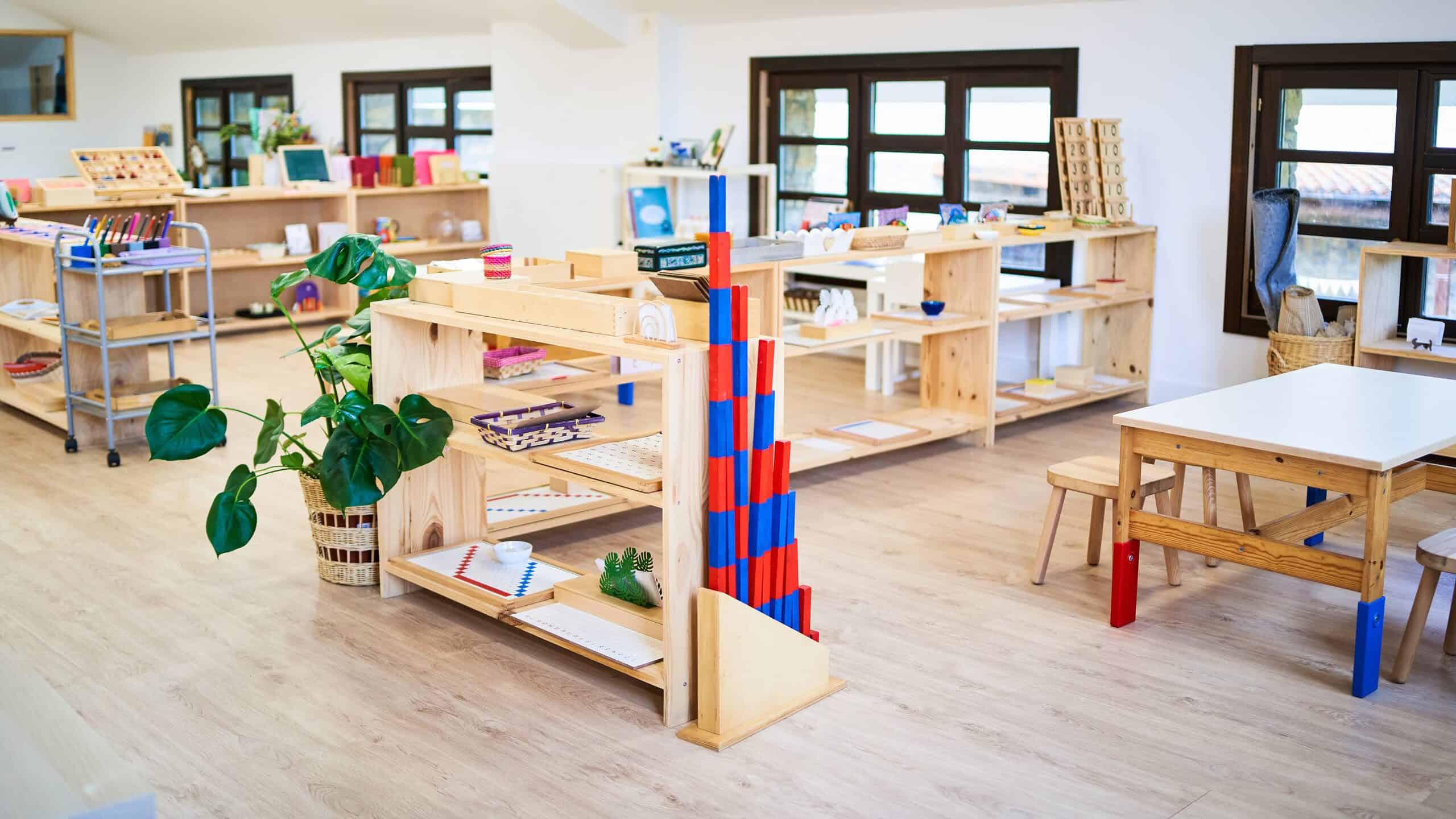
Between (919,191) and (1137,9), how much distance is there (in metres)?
1.78

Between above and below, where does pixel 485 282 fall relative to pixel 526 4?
below

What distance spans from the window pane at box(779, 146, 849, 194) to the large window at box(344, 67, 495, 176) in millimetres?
2683

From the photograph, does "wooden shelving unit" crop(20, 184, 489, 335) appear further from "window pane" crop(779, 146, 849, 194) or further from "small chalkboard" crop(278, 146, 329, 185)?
"window pane" crop(779, 146, 849, 194)

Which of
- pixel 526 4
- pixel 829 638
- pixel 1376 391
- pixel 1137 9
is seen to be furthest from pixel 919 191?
pixel 829 638

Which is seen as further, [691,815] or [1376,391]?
[1376,391]

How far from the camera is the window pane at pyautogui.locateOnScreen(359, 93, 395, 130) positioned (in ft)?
38.2

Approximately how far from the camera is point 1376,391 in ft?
14.3

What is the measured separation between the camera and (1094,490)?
433 cm

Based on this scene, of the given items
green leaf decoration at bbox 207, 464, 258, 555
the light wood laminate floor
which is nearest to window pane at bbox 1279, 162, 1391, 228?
the light wood laminate floor

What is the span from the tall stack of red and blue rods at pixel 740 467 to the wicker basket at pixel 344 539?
1.51 metres

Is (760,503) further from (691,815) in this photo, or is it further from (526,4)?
(526,4)

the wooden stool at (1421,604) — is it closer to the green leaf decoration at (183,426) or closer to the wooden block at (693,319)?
the wooden block at (693,319)

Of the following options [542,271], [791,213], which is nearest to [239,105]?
[791,213]

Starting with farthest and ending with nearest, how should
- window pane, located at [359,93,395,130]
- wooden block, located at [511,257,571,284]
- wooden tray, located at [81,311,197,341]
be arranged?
1. window pane, located at [359,93,395,130]
2. wooden tray, located at [81,311,197,341]
3. wooden block, located at [511,257,571,284]
